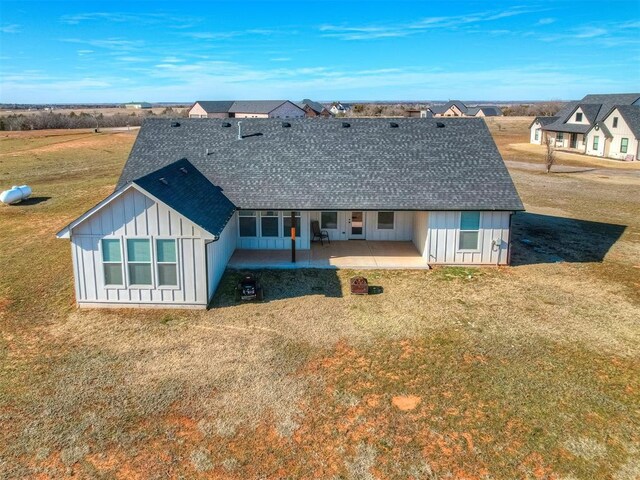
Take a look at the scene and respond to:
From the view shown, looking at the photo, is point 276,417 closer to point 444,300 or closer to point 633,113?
point 444,300

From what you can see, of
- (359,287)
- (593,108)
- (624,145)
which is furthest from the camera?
(593,108)

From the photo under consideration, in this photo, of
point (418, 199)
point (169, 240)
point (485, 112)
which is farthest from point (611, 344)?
point (485, 112)

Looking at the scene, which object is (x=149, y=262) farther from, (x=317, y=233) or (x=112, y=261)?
(x=317, y=233)

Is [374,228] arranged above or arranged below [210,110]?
below

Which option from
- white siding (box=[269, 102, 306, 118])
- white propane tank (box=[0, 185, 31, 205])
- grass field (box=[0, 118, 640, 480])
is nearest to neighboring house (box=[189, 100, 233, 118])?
white siding (box=[269, 102, 306, 118])

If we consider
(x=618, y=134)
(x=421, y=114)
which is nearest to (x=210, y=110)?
(x=421, y=114)

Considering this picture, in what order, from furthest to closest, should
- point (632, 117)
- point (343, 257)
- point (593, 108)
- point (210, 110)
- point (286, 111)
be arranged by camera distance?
point (210, 110) < point (286, 111) < point (593, 108) < point (632, 117) < point (343, 257)
